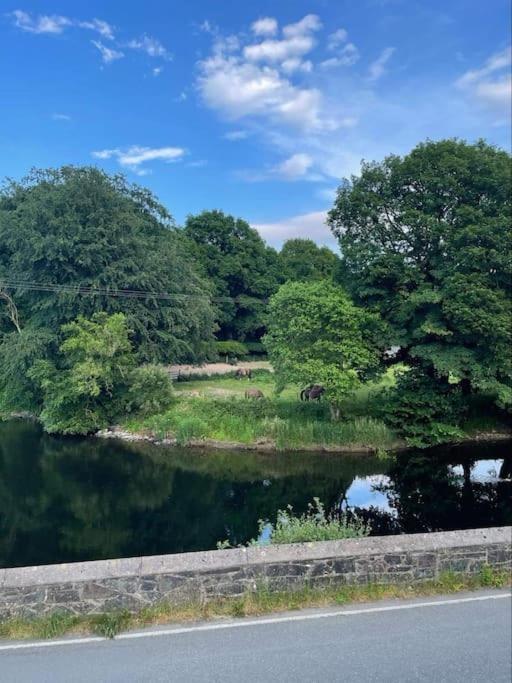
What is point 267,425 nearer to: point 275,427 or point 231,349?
point 275,427

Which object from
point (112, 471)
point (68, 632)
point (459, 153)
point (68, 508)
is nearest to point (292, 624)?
point (68, 632)

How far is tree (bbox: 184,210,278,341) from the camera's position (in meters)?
39.1

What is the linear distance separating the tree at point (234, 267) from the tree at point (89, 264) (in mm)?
13137

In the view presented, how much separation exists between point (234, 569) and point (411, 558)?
1987 millimetres

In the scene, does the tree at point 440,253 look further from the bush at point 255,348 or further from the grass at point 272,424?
the bush at point 255,348

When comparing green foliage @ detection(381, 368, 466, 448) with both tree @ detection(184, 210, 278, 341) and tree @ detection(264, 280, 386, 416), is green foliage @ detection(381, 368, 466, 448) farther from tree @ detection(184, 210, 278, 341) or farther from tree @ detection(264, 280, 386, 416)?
tree @ detection(184, 210, 278, 341)

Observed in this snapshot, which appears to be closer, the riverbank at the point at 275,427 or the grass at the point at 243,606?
the grass at the point at 243,606

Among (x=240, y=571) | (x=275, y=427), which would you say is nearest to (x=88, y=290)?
(x=275, y=427)

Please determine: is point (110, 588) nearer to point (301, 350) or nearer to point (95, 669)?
point (95, 669)

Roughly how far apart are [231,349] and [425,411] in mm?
22535

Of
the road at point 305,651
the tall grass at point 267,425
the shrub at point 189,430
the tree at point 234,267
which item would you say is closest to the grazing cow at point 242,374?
the tree at point 234,267

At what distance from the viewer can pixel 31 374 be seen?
65.9ft

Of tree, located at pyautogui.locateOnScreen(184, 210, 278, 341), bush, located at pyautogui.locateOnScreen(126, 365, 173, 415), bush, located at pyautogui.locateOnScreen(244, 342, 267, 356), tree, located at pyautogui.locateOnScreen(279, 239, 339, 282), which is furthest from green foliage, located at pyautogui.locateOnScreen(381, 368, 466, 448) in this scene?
tree, located at pyautogui.locateOnScreen(279, 239, 339, 282)

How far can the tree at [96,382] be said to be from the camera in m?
18.8
